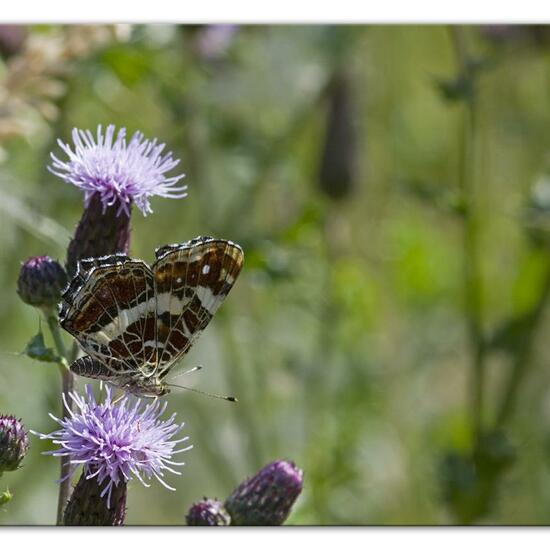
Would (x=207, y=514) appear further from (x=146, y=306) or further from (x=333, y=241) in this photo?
(x=333, y=241)

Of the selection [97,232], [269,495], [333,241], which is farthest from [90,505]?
[333,241]

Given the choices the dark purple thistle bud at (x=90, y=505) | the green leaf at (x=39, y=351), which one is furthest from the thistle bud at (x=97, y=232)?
the dark purple thistle bud at (x=90, y=505)

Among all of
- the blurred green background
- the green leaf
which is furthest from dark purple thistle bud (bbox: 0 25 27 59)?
the green leaf

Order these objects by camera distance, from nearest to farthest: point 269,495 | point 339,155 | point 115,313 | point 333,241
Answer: point 115,313, point 269,495, point 339,155, point 333,241

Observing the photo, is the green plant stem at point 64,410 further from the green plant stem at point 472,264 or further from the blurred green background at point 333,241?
the green plant stem at point 472,264

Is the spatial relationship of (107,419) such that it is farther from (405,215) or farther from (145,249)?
(405,215)

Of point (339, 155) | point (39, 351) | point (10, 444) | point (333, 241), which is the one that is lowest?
point (10, 444)

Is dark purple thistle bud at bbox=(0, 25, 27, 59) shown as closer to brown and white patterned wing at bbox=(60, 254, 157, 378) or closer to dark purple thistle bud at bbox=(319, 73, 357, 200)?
dark purple thistle bud at bbox=(319, 73, 357, 200)
